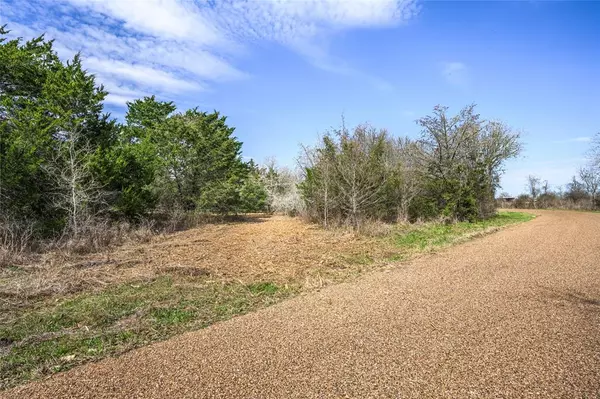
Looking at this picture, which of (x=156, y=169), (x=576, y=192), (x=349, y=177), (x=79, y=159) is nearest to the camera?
(x=79, y=159)

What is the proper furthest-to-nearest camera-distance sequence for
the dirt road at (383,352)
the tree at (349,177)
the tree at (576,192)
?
1. the tree at (576,192)
2. the tree at (349,177)
3. the dirt road at (383,352)

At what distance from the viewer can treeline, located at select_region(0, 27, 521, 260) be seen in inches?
485

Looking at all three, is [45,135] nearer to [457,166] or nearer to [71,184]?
[71,184]

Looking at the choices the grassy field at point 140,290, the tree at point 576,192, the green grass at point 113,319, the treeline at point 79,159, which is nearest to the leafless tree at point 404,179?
the grassy field at point 140,290

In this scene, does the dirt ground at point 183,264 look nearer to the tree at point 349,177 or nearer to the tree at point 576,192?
the tree at point 349,177

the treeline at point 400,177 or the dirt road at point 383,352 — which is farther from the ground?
the treeline at point 400,177

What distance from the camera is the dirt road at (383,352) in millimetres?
3000

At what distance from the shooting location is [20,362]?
3594 millimetres

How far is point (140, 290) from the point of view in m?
6.36

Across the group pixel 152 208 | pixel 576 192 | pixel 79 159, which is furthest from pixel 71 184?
pixel 576 192

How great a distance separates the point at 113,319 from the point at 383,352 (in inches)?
155

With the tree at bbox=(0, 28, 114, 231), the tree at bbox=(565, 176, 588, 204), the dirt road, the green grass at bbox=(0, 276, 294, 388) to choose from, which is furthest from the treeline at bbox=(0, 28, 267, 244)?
the tree at bbox=(565, 176, 588, 204)

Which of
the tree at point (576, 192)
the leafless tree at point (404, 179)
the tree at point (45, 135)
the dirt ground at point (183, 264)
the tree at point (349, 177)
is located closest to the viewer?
the dirt ground at point (183, 264)

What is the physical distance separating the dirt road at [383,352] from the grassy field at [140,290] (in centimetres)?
52
